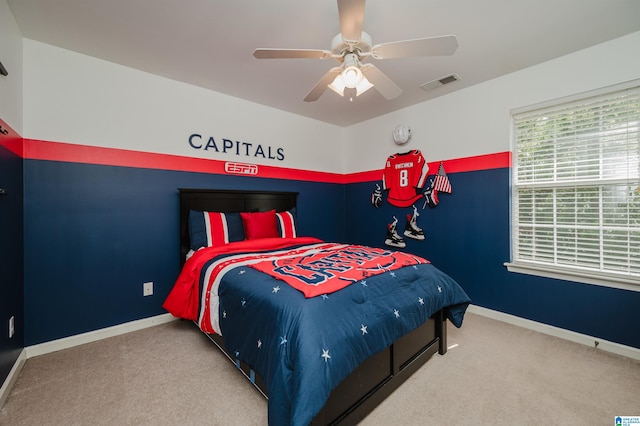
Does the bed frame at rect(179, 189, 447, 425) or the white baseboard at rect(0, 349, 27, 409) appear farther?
the white baseboard at rect(0, 349, 27, 409)

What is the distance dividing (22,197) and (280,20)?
247 centimetres

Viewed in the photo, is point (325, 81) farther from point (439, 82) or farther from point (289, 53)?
A: point (439, 82)

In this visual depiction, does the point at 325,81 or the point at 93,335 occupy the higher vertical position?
the point at 325,81

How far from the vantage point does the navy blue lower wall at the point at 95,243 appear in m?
2.24

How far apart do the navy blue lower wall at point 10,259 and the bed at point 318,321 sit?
3.24 feet

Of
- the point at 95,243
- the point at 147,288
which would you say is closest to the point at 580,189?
the point at 147,288

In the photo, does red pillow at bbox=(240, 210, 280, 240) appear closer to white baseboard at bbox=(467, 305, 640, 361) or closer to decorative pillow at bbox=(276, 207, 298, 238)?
decorative pillow at bbox=(276, 207, 298, 238)

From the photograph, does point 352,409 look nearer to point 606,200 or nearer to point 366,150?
point 606,200

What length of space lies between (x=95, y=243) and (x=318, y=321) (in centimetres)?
238

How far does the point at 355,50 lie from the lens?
68.9 inches

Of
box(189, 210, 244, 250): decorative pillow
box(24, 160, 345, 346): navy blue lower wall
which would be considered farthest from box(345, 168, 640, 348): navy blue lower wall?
box(24, 160, 345, 346): navy blue lower wall

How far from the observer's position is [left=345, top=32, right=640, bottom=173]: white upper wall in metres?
2.27

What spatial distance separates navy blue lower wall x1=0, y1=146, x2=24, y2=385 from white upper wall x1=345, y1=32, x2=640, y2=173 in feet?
12.4

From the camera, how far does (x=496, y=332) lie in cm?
257
